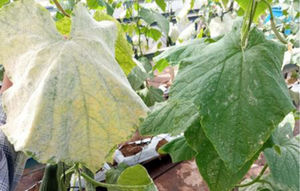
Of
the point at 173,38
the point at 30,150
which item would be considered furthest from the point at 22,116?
the point at 173,38

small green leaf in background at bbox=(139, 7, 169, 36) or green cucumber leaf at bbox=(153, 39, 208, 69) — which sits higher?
green cucumber leaf at bbox=(153, 39, 208, 69)

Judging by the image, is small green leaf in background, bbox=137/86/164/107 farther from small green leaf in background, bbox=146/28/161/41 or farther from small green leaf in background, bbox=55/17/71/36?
small green leaf in background, bbox=55/17/71/36

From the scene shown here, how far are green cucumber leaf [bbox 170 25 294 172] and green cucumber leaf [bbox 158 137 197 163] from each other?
31cm

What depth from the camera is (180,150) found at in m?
0.68

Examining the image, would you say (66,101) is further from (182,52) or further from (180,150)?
(180,150)

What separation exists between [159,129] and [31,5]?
0.32 meters

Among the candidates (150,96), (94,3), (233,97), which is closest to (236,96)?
(233,97)

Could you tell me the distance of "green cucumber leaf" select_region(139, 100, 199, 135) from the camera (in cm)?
53

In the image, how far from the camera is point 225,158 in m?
0.34

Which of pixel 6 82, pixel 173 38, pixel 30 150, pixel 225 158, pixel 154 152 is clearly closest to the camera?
pixel 30 150

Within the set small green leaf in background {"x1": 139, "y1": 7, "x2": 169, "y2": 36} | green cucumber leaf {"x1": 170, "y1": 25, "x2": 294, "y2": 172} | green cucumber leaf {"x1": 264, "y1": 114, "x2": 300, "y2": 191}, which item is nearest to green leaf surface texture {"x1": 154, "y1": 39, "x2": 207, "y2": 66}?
green cucumber leaf {"x1": 170, "y1": 25, "x2": 294, "y2": 172}

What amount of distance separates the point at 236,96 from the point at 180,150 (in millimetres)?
345

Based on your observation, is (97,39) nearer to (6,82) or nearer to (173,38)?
(6,82)

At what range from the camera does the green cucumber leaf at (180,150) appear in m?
0.67
